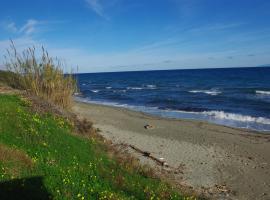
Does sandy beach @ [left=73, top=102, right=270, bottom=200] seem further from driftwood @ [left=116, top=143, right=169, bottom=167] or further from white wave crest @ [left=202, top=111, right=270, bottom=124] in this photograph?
white wave crest @ [left=202, top=111, right=270, bottom=124]

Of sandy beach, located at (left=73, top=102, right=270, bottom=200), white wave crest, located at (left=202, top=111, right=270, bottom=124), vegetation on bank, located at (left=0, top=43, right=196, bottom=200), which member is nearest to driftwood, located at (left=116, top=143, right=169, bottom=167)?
sandy beach, located at (left=73, top=102, right=270, bottom=200)

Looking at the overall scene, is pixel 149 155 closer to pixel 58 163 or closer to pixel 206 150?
pixel 206 150

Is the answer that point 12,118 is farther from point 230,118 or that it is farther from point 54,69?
point 230,118

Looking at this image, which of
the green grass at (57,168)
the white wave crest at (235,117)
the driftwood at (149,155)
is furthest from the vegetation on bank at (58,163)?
the white wave crest at (235,117)

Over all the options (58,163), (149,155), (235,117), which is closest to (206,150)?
(149,155)

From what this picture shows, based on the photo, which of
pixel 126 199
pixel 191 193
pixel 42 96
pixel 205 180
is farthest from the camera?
pixel 42 96

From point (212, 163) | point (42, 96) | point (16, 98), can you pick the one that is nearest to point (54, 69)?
point (42, 96)

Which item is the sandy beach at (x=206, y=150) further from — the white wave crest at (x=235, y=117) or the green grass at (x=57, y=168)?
the white wave crest at (x=235, y=117)

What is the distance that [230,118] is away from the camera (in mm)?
28953

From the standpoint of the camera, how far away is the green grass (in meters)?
8.37

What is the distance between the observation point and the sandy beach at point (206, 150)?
13023 mm

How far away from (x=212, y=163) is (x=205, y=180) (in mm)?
2212

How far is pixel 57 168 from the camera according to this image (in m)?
9.36

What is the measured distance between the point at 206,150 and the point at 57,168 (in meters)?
9.55
